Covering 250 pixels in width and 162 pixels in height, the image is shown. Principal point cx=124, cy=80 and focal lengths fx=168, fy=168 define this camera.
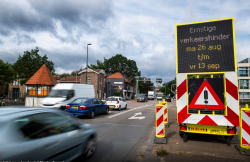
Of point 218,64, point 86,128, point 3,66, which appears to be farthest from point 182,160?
point 3,66

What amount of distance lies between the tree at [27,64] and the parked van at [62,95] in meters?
26.3

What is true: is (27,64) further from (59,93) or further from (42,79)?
(59,93)

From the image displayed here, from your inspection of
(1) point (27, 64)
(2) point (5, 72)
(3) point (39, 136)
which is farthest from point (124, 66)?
(3) point (39, 136)

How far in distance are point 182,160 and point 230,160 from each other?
1.20 meters

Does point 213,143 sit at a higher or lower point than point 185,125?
lower

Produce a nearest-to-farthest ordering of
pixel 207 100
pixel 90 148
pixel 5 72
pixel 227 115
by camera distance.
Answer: pixel 90 148
pixel 227 115
pixel 207 100
pixel 5 72

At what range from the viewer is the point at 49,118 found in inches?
132

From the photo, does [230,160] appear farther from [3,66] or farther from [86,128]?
[3,66]

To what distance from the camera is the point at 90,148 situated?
14.2 feet

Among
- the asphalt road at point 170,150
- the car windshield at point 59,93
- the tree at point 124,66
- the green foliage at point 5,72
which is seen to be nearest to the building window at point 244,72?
the tree at point 124,66

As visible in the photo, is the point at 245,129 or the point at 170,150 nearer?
the point at 245,129

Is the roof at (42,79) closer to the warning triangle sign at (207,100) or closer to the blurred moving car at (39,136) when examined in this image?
the blurred moving car at (39,136)

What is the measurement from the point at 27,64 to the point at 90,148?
3822 cm

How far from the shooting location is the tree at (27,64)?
35.6 metres
